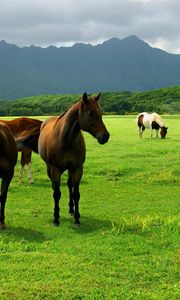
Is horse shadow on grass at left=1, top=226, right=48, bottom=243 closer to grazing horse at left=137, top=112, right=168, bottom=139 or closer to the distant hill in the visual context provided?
grazing horse at left=137, top=112, right=168, bottom=139

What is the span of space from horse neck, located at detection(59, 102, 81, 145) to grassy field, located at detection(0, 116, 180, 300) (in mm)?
1992

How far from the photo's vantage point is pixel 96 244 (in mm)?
8102

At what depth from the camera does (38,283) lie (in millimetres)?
6215

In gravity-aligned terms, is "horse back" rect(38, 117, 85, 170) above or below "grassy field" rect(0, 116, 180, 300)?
above

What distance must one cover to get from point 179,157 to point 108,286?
565 inches

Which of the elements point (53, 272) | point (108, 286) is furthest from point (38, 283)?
point (108, 286)

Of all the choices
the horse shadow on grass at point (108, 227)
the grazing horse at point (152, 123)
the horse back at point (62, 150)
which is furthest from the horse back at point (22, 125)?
the grazing horse at point (152, 123)

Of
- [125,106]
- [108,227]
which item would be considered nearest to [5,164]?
[108,227]

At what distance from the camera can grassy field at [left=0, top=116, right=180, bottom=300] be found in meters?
6.12

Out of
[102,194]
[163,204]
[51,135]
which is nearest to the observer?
[51,135]

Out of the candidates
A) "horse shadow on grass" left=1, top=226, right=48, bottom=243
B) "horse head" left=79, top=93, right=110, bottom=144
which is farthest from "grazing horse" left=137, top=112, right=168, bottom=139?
"horse shadow on grass" left=1, top=226, right=48, bottom=243

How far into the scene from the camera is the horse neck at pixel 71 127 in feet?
31.6

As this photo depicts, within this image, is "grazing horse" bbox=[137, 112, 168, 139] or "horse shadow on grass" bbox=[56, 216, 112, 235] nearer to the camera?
"horse shadow on grass" bbox=[56, 216, 112, 235]

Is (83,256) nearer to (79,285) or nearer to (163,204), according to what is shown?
(79,285)
